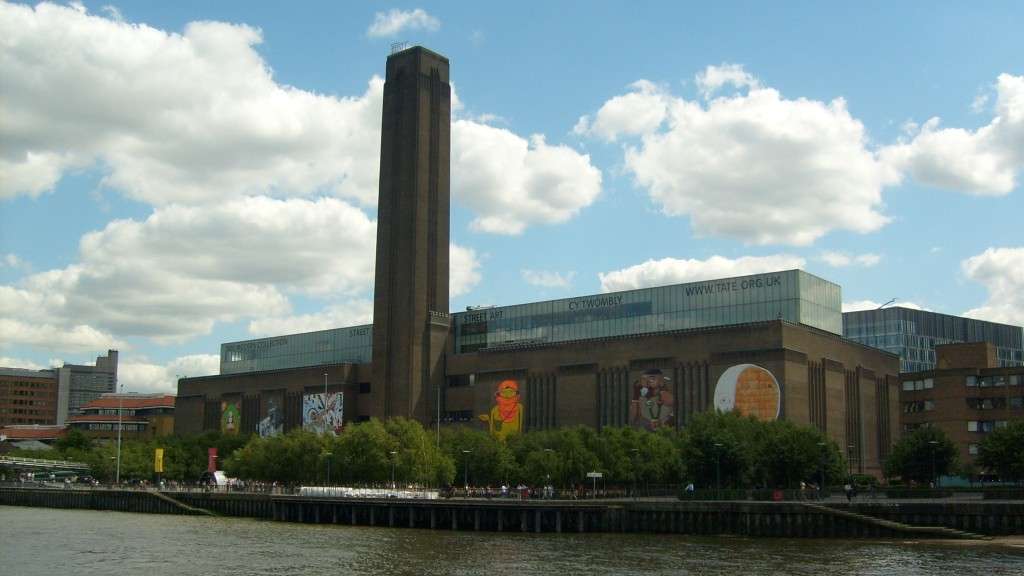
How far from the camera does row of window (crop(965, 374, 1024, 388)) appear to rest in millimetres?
155375

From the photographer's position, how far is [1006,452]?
Answer: 11750 centimetres

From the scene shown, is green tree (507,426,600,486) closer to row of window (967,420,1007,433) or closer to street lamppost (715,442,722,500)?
street lamppost (715,442,722,500)

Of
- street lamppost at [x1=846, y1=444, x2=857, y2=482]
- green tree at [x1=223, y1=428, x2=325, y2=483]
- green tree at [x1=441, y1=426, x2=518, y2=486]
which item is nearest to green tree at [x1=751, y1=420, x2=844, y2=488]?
street lamppost at [x1=846, y1=444, x2=857, y2=482]

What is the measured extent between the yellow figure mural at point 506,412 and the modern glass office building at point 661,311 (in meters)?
8.19

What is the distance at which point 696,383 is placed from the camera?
5517 inches

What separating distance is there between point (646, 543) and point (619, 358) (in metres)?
64.5

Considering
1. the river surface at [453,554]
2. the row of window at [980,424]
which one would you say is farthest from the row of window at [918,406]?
the river surface at [453,554]

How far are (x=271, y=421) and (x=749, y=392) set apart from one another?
3529 inches

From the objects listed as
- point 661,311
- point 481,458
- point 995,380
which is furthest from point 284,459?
point 995,380

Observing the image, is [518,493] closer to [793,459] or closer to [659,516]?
[659,516]

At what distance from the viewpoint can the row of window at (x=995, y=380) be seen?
155 meters

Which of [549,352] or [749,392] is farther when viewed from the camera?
[549,352]

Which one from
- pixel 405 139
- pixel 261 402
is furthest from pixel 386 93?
pixel 261 402

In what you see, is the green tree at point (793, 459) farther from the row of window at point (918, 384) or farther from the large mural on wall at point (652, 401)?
the row of window at point (918, 384)
